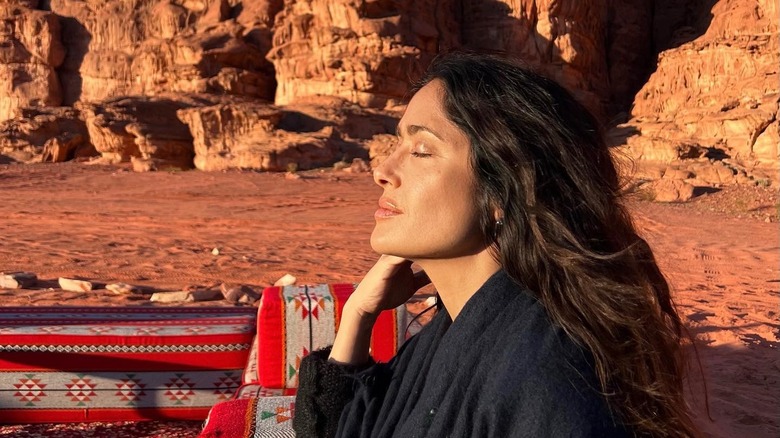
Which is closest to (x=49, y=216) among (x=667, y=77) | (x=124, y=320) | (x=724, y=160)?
(x=124, y=320)

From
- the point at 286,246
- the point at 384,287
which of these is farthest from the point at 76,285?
the point at 384,287

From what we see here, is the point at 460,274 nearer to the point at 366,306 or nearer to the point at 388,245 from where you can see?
the point at 388,245

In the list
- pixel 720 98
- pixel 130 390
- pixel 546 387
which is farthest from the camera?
pixel 720 98

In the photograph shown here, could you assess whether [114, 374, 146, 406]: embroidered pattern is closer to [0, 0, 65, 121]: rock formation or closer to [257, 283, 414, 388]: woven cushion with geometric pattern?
[257, 283, 414, 388]: woven cushion with geometric pattern

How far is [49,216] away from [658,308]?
1111 centimetres

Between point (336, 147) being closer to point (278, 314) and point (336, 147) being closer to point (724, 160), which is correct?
point (724, 160)

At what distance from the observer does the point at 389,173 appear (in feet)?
4.17

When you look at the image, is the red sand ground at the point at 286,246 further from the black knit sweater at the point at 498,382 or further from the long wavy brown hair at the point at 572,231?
the black knit sweater at the point at 498,382

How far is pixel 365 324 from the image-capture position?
1.66 m

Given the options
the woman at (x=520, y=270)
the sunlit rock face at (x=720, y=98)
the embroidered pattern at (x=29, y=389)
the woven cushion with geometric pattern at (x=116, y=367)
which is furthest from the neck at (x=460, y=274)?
the sunlit rock face at (x=720, y=98)

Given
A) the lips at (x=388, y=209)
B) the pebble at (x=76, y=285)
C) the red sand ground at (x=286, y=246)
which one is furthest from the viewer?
the pebble at (x=76, y=285)

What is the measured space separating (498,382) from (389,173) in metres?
0.52

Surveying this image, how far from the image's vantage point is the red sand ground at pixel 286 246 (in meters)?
3.79

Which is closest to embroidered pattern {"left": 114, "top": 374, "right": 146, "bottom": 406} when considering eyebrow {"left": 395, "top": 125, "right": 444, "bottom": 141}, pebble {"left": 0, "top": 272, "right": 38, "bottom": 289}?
eyebrow {"left": 395, "top": 125, "right": 444, "bottom": 141}
